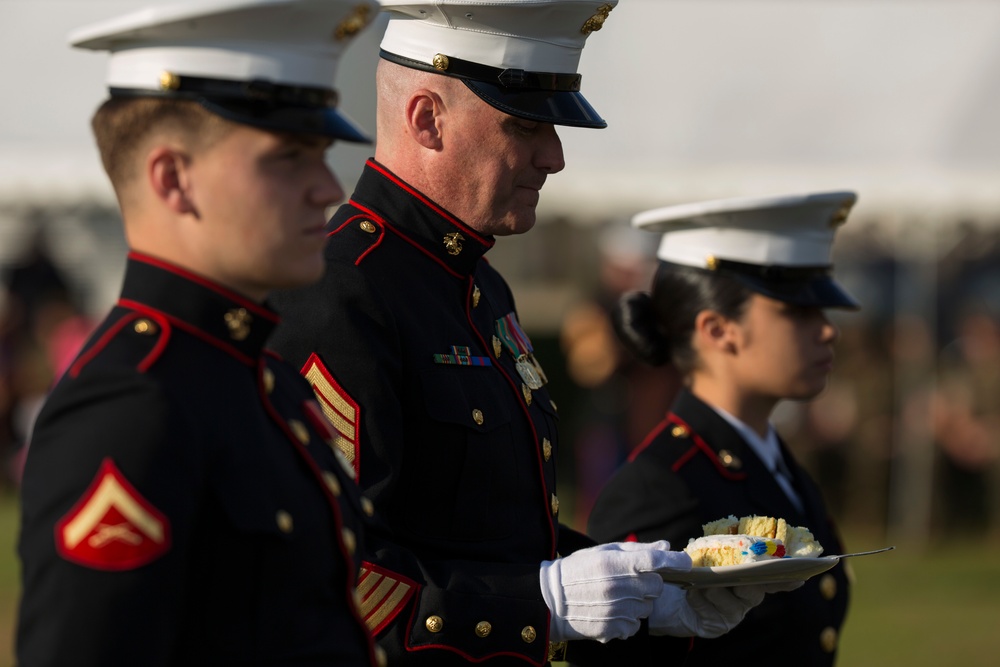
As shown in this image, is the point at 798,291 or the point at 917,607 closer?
the point at 798,291

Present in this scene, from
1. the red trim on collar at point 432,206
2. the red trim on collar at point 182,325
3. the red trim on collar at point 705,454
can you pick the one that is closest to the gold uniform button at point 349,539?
the red trim on collar at point 182,325

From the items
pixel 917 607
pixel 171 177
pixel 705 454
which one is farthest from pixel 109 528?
pixel 917 607

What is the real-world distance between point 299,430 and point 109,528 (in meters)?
0.44

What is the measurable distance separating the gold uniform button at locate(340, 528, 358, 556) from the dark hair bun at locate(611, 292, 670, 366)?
226 centimetres

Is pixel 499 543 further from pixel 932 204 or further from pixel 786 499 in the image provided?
pixel 932 204

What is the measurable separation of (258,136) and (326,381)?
2.71 ft

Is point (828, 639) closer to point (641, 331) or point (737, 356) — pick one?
point (737, 356)

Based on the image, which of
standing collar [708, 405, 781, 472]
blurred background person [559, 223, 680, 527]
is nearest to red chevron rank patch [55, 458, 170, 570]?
standing collar [708, 405, 781, 472]

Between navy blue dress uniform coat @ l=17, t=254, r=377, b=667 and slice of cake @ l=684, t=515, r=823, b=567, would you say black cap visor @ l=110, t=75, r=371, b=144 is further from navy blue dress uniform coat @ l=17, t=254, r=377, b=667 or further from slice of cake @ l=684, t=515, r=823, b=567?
slice of cake @ l=684, t=515, r=823, b=567

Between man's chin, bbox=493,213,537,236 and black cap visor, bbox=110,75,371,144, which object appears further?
man's chin, bbox=493,213,537,236

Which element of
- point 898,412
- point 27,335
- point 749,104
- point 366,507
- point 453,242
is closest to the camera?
point 366,507

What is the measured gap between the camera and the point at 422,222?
331cm

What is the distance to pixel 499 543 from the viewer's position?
3.17 m

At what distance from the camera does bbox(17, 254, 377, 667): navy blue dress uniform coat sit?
2102 mm
